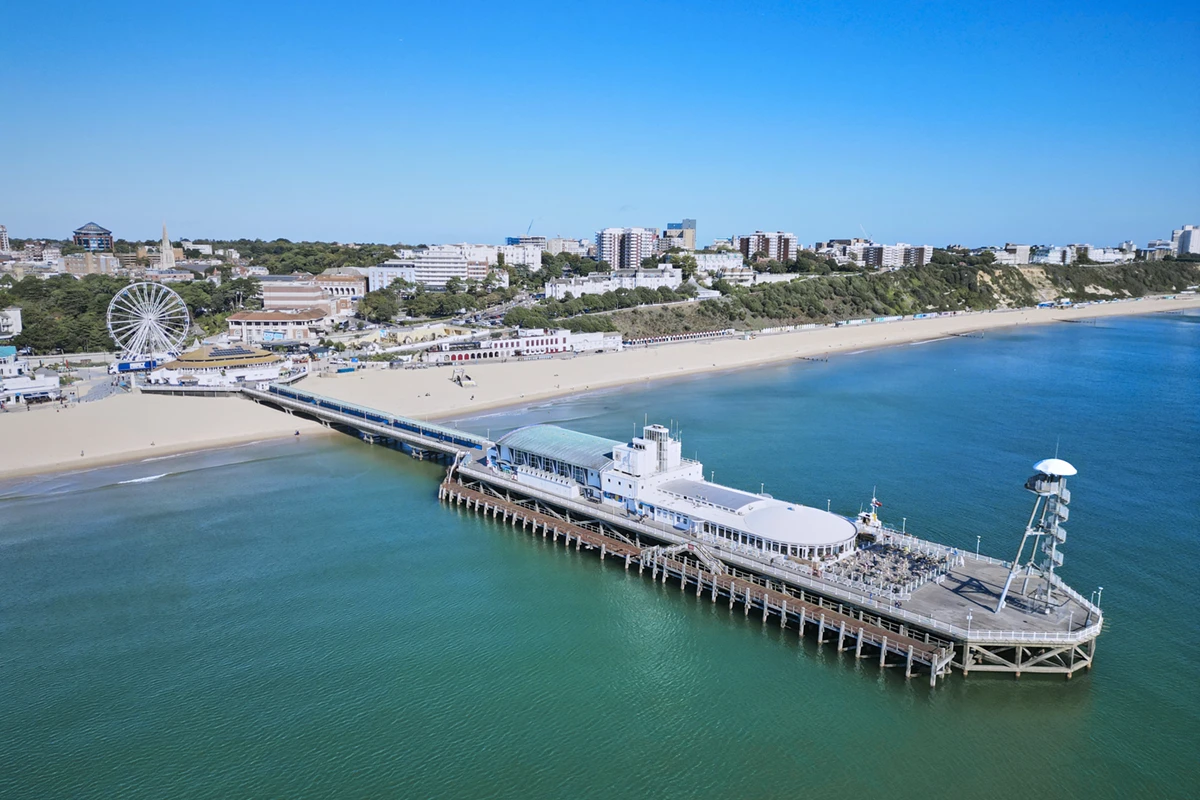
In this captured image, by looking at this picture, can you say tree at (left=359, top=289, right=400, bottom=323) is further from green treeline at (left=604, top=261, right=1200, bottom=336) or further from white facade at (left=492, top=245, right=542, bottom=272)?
white facade at (left=492, top=245, right=542, bottom=272)

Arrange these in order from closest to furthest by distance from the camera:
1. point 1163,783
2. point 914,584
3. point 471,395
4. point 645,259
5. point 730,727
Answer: point 1163,783 < point 730,727 < point 914,584 < point 471,395 < point 645,259

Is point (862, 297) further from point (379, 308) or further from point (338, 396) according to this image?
point (338, 396)

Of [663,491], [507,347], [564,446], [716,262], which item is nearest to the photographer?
[663,491]

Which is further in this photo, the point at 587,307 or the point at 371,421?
the point at 587,307

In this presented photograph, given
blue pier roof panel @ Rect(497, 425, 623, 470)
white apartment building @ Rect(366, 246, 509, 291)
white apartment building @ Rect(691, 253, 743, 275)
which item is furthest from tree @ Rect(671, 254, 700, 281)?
blue pier roof panel @ Rect(497, 425, 623, 470)

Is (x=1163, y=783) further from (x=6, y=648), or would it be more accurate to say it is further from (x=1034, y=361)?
(x=1034, y=361)

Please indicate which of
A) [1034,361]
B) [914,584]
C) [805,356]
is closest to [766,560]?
[914,584]

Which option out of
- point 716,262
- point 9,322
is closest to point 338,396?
point 9,322
